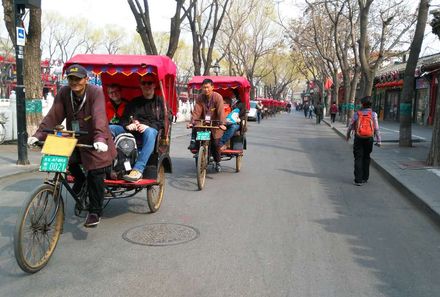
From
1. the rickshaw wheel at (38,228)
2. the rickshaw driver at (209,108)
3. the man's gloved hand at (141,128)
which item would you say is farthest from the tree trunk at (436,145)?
the rickshaw wheel at (38,228)

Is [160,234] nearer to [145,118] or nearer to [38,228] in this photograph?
[38,228]

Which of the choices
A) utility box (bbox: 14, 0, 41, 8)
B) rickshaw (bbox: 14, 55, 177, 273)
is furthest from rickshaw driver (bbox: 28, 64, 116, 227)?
utility box (bbox: 14, 0, 41, 8)

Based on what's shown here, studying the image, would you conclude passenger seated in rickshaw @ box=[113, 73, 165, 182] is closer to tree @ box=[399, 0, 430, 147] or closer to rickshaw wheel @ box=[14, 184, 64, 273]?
rickshaw wheel @ box=[14, 184, 64, 273]

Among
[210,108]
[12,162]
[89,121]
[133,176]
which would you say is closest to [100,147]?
[89,121]

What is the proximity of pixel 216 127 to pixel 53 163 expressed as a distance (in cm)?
456

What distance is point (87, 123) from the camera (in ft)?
16.6

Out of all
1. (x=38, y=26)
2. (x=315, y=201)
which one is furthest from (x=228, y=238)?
(x=38, y=26)

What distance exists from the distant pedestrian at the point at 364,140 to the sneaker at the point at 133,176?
495 centimetres

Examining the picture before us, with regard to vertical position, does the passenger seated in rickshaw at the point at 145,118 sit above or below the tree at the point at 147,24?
below

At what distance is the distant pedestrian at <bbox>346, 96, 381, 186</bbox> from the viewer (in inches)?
362

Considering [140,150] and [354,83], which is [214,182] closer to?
[140,150]

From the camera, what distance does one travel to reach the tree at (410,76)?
1385 cm

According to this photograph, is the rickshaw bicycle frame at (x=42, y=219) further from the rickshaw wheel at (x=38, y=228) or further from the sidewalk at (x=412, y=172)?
the sidewalk at (x=412, y=172)

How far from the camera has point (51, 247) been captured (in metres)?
4.49
